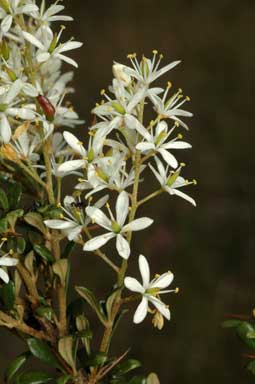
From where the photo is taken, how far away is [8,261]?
0.61 meters

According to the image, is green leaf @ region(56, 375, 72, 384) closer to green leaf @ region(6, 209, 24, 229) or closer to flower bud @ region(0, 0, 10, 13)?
green leaf @ region(6, 209, 24, 229)

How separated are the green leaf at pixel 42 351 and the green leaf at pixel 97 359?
0.03 meters

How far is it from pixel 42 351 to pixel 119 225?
4.8 inches

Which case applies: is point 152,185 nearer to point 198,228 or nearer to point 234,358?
point 198,228

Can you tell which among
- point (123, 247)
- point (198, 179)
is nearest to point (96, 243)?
point (123, 247)

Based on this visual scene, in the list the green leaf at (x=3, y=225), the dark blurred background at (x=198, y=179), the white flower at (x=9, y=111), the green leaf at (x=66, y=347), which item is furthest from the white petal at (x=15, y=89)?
the dark blurred background at (x=198, y=179)

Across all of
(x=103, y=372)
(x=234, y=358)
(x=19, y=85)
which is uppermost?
(x=19, y=85)

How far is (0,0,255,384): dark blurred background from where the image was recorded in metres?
2.10

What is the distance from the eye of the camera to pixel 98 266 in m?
2.25

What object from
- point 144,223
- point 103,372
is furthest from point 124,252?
point 103,372

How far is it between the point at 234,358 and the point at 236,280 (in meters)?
0.26

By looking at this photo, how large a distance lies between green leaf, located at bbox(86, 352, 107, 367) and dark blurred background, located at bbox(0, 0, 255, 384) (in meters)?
1.42

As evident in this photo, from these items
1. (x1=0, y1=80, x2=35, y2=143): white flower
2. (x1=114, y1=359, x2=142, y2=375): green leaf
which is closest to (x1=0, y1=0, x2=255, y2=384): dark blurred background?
(x1=114, y1=359, x2=142, y2=375): green leaf

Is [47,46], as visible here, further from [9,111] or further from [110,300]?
[110,300]
